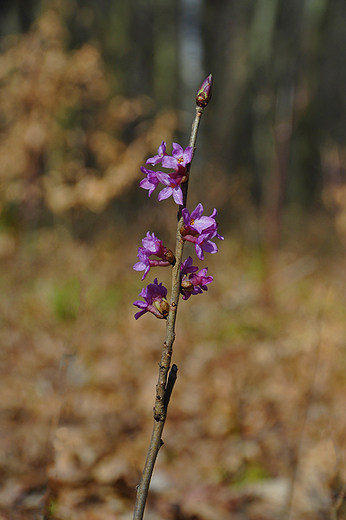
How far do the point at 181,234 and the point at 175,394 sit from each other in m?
2.51

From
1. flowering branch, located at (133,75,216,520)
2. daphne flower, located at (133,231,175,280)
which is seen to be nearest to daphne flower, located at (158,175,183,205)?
flowering branch, located at (133,75,216,520)

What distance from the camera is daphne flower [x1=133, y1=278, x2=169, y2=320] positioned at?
38.8 inches

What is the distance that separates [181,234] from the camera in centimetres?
94

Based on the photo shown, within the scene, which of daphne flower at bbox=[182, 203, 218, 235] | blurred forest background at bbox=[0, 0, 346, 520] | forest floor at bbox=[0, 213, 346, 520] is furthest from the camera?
blurred forest background at bbox=[0, 0, 346, 520]

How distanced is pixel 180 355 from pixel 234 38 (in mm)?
13501

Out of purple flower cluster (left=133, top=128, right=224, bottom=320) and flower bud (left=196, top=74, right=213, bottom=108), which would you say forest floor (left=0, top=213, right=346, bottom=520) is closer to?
purple flower cluster (left=133, top=128, right=224, bottom=320)

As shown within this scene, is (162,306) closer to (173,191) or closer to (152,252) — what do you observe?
(152,252)

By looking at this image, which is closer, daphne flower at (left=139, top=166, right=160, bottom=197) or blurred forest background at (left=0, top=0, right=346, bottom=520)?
daphne flower at (left=139, top=166, right=160, bottom=197)

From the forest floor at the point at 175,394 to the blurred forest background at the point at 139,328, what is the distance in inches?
0.6

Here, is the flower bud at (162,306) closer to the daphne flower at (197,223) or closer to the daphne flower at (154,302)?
the daphne flower at (154,302)

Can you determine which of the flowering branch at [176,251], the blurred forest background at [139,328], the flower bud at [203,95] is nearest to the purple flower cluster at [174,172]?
the flowering branch at [176,251]

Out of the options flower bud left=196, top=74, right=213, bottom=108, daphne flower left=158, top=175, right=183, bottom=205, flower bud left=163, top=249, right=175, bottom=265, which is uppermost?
flower bud left=196, top=74, right=213, bottom=108

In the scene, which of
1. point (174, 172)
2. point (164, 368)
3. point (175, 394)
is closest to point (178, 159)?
point (174, 172)

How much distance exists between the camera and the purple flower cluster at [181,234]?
938 mm
